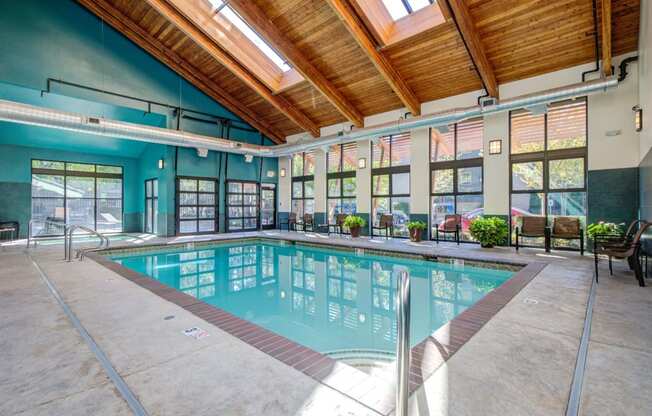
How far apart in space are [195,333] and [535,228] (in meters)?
6.93

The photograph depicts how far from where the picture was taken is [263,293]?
4.69 metres

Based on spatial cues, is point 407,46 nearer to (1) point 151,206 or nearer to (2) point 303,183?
(2) point 303,183

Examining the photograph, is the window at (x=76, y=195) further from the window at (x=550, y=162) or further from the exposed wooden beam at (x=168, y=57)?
the window at (x=550, y=162)

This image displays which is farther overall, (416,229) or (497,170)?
(416,229)

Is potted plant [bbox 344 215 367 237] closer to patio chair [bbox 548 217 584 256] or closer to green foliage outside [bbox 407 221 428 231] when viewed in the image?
green foliage outside [bbox 407 221 428 231]


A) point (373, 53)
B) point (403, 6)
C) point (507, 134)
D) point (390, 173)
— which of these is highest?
point (403, 6)

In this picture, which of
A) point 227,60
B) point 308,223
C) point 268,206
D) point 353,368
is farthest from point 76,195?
point 353,368

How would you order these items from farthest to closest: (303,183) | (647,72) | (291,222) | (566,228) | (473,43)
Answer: (303,183), (291,222), (566,228), (473,43), (647,72)

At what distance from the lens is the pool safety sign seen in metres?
2.44

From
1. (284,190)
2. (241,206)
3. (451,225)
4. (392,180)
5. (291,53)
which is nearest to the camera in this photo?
(291,53)

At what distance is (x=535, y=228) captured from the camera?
669cm

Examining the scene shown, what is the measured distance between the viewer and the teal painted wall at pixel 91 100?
7.61 m

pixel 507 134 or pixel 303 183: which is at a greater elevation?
pixel 507 134

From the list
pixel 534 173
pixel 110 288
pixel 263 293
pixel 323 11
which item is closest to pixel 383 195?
pixel 534 173
